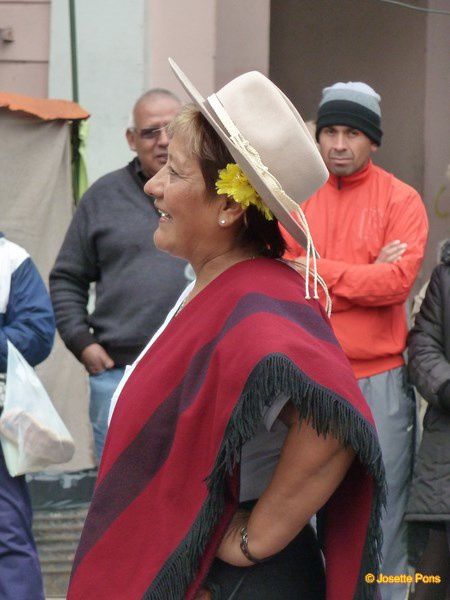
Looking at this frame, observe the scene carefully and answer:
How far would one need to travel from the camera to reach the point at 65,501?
6.41 metres

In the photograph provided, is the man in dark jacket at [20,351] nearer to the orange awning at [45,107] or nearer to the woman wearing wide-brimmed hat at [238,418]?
the orange awning at [45,107]

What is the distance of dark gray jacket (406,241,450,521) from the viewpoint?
4898 millimetres

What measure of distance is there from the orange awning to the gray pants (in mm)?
2039

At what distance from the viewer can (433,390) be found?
16.3 ft

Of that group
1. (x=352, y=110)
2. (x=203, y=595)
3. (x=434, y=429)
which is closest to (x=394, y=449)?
(x=434, y=429)

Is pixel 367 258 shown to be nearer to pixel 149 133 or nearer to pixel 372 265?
pixel 372 265

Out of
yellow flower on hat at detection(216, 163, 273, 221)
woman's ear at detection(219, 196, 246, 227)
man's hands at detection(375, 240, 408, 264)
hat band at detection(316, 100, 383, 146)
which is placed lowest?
man's hands at detection(375, 240, 408, 264)

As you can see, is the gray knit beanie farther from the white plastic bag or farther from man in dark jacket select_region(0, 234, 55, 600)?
the white plastic bag

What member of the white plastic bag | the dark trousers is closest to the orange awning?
the white plastic bag

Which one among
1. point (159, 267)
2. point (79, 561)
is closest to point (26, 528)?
point (159, 267)

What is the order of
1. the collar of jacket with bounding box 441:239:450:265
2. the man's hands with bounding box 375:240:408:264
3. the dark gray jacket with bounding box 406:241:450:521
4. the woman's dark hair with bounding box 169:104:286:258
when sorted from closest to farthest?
the woman's dark hair with bounding box 169:104:286:258 < the dark gray jacket with bounding box 406:241:450:521 < the collar of jacket with bounding box 441:239:450:265 < the man's hands with bounding box 375:240:408:264

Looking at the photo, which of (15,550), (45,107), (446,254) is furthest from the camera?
(45,107)

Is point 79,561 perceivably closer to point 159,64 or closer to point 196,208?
point 196,208

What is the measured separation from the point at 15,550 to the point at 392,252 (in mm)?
1858
